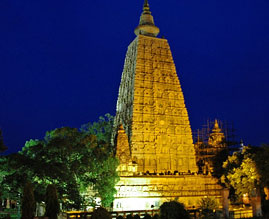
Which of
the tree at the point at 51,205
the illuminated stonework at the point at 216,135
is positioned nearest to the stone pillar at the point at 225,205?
the tree at the point at 51,205

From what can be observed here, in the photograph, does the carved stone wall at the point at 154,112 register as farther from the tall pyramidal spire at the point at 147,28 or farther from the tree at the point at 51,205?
the tree at the point at 51,205

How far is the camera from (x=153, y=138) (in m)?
29.2

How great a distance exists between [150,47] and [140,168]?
12.5m

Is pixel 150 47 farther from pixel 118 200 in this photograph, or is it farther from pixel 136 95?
pixel 118 200

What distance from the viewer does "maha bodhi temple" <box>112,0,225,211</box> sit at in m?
26.4

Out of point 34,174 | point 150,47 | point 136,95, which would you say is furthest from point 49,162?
point 150,47

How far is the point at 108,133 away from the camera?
3481 cm

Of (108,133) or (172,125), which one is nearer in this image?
(172,125)

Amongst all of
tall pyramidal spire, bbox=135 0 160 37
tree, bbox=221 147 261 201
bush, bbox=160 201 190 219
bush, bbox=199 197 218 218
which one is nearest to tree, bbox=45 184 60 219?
bush, bbox=160 201 190 219

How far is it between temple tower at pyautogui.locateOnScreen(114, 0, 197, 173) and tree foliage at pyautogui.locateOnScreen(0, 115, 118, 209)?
5752 mm

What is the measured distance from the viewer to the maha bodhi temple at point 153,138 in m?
A: 26.4

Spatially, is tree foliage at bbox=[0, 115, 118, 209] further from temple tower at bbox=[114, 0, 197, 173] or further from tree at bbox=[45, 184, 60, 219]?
temple tower at bbox=[114, 0, 197, 173]

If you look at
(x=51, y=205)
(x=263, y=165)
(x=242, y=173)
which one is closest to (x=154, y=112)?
(x=242, y=173)

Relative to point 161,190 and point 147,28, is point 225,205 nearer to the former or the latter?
point 161,190
